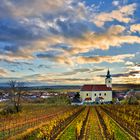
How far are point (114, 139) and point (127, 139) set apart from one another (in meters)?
1.63

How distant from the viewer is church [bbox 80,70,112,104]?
141600mm

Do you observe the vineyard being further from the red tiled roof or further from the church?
the red tiled roof

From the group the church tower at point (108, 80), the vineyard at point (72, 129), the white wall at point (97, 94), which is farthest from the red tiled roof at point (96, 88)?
the vineyard at point (72, 129)

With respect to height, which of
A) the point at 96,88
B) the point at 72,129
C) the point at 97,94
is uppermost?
the point at 96,88

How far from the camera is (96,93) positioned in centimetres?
14725

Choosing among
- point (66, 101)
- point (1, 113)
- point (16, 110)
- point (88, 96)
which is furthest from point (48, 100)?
point (1, 113)

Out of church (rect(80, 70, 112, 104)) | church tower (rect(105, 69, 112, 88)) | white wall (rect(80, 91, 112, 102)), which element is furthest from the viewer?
church tower (rect(105, 69, 112, 88))

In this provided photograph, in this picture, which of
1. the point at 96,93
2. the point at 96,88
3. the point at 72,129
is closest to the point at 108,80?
the point at 96,88

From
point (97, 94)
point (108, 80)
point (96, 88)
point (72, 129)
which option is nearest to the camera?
point (72, 129)

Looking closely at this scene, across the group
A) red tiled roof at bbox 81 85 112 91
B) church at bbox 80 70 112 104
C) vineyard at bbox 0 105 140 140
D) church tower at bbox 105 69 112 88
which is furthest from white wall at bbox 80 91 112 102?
vineyard at bbox 0 105 140 140

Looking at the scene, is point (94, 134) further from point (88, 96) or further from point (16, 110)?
point (88, 96)

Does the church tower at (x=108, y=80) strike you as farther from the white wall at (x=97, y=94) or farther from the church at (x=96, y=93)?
the white wall at (x=97, y=94)

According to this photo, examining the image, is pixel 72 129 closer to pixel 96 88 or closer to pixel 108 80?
pixel 96 88

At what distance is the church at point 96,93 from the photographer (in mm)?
141600
